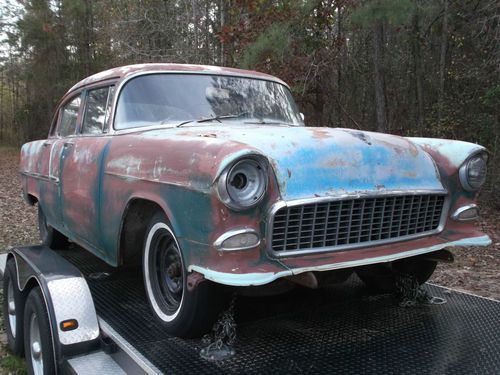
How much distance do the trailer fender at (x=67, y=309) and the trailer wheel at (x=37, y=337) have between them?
0.25ft

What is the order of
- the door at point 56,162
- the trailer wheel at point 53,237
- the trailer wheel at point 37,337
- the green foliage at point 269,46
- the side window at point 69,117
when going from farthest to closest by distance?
the green foliage at point 269,46, the trailer wheel at point 53,237, the side window at point 69,117, the door at point 56,162, the trailer wheel at point 37,337

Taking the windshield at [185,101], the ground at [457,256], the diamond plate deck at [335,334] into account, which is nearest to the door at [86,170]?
the windshield at [185,101]

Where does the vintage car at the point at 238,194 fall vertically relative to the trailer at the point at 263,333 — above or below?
above

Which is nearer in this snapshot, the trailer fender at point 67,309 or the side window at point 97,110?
the trailer fender at point 67,309

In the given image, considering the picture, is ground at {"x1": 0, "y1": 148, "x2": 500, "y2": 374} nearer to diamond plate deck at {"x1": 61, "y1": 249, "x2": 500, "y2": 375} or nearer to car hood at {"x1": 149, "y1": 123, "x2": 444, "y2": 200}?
diamond plate deck at {"x1": 61, "y1": 249, "x2": 500, "y2": 375}

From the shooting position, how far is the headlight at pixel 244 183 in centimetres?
204

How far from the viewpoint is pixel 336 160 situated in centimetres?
236

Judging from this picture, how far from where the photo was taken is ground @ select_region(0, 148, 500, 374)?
4.47 m

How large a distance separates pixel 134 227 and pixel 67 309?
65 cm

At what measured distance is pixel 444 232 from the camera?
9.04ft

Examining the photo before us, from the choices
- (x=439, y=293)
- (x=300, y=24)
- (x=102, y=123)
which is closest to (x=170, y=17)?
(x=300, y=24)

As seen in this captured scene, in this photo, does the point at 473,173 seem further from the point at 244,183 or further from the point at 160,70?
the point at 160,70

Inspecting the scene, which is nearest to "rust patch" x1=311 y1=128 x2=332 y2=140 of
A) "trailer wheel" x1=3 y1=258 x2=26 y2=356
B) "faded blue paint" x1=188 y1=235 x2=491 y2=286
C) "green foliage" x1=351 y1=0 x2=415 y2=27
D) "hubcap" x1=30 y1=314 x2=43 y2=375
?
"faded blue paint" x1=188 y1=235 x2=491 y2=286

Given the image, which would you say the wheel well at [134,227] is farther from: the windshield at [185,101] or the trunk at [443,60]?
the trunk at [443,60]
